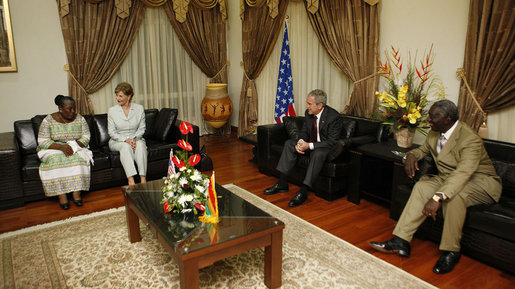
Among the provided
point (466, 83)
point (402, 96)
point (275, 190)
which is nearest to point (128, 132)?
point (275, 190)

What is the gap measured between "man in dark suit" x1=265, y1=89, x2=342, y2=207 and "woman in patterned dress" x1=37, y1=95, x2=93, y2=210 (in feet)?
6.31

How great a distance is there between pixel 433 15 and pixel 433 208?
2157 mm

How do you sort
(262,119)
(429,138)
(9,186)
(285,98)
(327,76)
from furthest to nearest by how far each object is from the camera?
(262,119)
(285,98)
(327,76)
(9,186)
(429,138)

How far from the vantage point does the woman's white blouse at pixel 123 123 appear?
4121 mm

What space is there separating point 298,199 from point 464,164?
61.1 inches

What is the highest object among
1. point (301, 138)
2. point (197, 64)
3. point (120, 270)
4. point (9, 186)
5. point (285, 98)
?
point (197, 64)

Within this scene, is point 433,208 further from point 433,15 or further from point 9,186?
point 9,186

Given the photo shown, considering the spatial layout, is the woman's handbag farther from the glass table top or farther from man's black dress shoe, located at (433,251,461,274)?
man's black dress shoe, located at (433,251,461,274)

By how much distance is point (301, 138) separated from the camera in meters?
4.04

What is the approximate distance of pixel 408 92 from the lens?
12.4ft

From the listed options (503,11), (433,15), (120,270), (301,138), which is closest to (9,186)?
(120,270)

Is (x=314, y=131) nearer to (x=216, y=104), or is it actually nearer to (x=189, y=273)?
(x=189, y=273)

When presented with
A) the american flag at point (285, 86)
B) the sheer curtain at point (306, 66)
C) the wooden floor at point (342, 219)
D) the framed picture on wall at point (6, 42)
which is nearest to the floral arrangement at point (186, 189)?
the wooden floor at point (342, 219)

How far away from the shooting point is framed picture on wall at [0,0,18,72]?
16.2 feet
